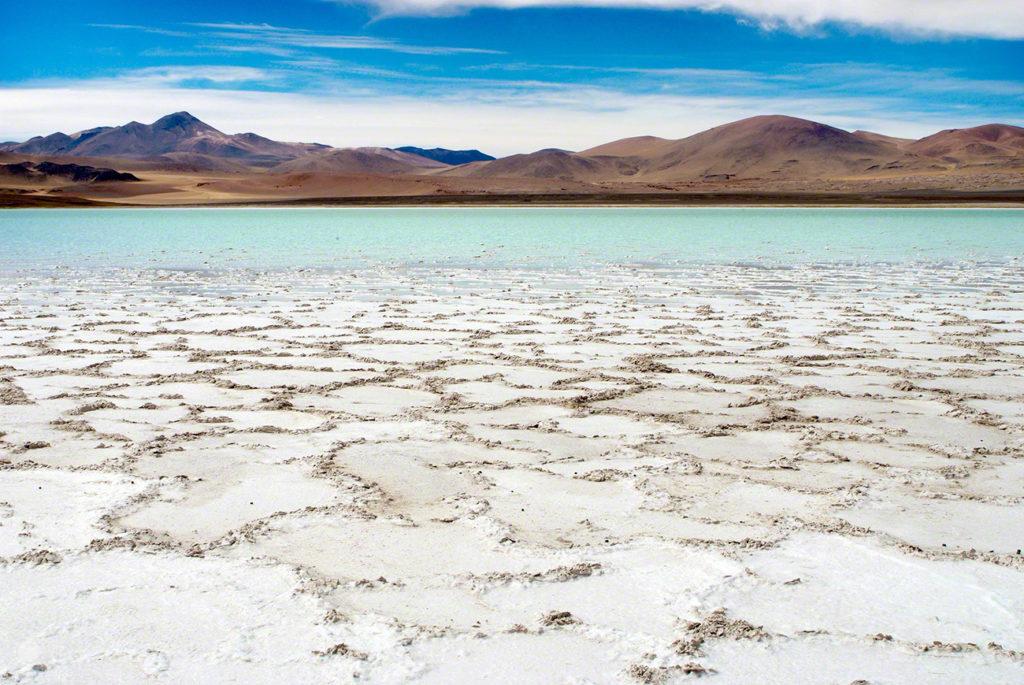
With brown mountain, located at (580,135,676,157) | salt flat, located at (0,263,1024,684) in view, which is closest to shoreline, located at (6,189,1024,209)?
salt flat, located at (0,263,1024,684)

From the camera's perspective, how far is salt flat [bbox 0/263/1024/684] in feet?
7.27

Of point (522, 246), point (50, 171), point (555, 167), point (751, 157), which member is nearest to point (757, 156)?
point (751, 157)

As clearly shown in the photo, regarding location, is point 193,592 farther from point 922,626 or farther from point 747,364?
point 747,364

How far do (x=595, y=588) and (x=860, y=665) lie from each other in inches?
26.2

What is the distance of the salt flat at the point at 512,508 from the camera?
2.21m

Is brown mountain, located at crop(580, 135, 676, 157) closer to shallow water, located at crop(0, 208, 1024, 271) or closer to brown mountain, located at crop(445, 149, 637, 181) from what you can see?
brown mountain, located at crop(445, 149, 637, 181)

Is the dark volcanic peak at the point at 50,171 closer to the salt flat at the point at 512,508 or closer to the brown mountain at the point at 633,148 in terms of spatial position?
the brown mountain at the point at 633,148

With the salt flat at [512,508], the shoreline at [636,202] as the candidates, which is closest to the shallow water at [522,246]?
the salt flat at [512,508]

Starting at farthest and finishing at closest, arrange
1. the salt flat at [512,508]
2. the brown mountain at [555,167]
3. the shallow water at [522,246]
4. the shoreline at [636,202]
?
the brown mountain at [555,167], the shoreline at [636,202], the shallow water at [522,246], the salt flat at [512,508]

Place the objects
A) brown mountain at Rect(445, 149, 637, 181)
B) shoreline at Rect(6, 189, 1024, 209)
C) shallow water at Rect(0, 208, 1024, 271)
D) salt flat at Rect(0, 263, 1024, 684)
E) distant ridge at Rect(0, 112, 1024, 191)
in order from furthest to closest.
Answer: brown mountain at Rect(445, 149, 637, 181) < distant ridge at Rect(0, 112, 1024, 191) < shoreline at Rect(6, 189, 1024, 209) < shallow water at Rect(0, 208, 1024, 271) < salt flat at Rect(0, 263, 1024, 684)

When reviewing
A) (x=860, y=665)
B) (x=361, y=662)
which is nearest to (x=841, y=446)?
(x=860, y=665)

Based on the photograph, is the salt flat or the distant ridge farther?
the distant ridge

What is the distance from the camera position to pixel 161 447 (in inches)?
151

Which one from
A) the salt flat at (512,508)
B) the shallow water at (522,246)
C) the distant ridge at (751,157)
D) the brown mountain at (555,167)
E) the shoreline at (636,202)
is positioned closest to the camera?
the salt flat at (512,508)
